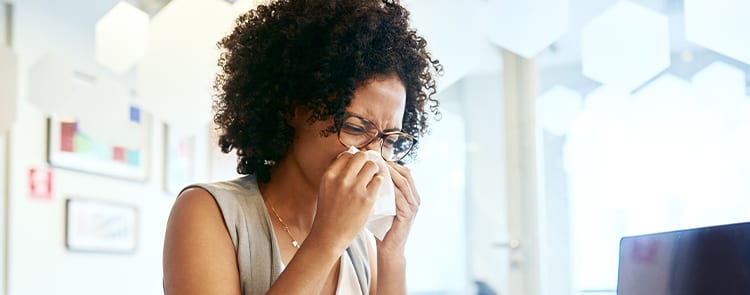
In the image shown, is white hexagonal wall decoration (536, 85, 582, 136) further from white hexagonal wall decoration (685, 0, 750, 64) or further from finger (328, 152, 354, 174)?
finger (328, 152, 354, 174)

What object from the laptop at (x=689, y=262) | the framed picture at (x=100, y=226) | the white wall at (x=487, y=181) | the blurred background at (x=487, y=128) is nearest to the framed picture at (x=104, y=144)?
the blurred background at (x=487, y=128)

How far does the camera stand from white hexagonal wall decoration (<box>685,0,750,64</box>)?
260 centimetres

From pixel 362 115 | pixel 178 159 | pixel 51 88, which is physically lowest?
pixel 362 115

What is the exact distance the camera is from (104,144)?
156 inches

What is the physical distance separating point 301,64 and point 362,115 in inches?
5.5

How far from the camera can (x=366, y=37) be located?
4.44ft

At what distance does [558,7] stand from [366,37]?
5.38 feet

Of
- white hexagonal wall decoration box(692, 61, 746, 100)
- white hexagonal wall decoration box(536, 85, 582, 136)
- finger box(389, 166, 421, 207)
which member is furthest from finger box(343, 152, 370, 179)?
white hexagonal wall decoration box(536, 85, 582, 136)

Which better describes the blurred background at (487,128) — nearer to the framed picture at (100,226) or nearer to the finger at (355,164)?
the framed picture at (100,226)

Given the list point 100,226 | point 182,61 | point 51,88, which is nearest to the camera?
point 182,61

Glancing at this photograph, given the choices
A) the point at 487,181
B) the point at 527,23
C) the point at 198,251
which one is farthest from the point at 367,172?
the point at 487,181

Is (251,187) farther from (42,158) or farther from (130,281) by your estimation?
(130,281)

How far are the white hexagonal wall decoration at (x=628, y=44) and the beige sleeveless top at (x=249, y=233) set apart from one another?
1816mm

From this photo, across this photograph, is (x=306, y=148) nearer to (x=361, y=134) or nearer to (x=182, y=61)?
(x=361, y=134)
